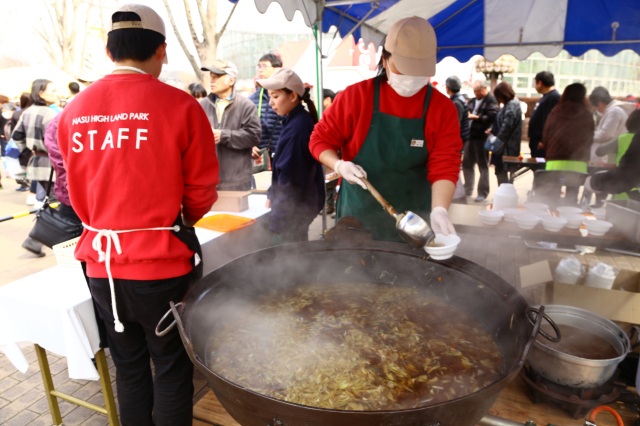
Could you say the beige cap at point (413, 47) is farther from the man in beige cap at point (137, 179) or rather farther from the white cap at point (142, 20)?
the white cap at point (142, 20)

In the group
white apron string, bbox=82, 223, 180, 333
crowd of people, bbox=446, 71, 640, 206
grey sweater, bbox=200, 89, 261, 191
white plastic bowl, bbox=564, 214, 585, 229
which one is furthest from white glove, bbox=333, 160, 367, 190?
crowd of people, bbox=446, 71, 640, 206

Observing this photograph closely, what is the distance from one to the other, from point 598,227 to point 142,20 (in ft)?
13.3

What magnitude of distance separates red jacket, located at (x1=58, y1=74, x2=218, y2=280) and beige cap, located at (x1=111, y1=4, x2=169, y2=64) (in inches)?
9.1

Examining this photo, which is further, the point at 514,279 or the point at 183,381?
the point at 514,279

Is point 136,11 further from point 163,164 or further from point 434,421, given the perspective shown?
point 434,421

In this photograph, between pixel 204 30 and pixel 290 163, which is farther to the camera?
pixel 204 30

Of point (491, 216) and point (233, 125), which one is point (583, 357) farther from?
point (233, 125)

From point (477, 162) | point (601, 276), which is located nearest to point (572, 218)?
point (601, 276)

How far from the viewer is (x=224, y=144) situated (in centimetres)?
466

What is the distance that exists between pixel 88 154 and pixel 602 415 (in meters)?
2.54

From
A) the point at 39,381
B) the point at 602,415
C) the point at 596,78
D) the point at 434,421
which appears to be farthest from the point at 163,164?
the point at 596,78

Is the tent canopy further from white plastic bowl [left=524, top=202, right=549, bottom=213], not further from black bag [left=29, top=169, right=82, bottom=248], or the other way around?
black bag [left=29, top=169, right=82, bottom=248]

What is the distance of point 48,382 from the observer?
8.79 ft

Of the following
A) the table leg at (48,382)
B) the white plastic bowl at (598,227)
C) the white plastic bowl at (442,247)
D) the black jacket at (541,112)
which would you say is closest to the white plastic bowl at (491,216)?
the white plastic bowl at (598,227)
